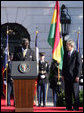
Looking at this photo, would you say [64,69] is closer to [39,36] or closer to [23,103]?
[23,103]

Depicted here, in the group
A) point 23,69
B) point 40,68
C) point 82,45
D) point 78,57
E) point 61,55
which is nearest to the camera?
point 23,69

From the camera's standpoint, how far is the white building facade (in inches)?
682

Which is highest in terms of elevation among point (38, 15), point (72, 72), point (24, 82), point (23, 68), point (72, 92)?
point (38, 15)

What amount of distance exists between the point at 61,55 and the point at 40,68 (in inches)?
90.5

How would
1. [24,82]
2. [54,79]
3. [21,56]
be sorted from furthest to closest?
[54,79] < [21,56] < [24,82]

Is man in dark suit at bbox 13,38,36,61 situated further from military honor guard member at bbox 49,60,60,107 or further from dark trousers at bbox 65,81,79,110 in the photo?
military honor guard member at bbox 49,60,60,107

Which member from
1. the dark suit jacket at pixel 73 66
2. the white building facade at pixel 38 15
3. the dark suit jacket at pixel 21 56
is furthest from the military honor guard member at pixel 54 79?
the dark suit jacket at pixel 21 56

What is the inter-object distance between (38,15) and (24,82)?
981 centimetres

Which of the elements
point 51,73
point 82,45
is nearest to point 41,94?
point 51,73

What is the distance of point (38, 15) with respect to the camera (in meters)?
17.5

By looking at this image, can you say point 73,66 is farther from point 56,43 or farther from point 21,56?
point 56,43

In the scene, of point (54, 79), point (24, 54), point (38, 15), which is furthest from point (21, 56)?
point (38, 15)

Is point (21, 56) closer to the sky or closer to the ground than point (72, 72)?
closer to the sky

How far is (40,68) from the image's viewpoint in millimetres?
12898
